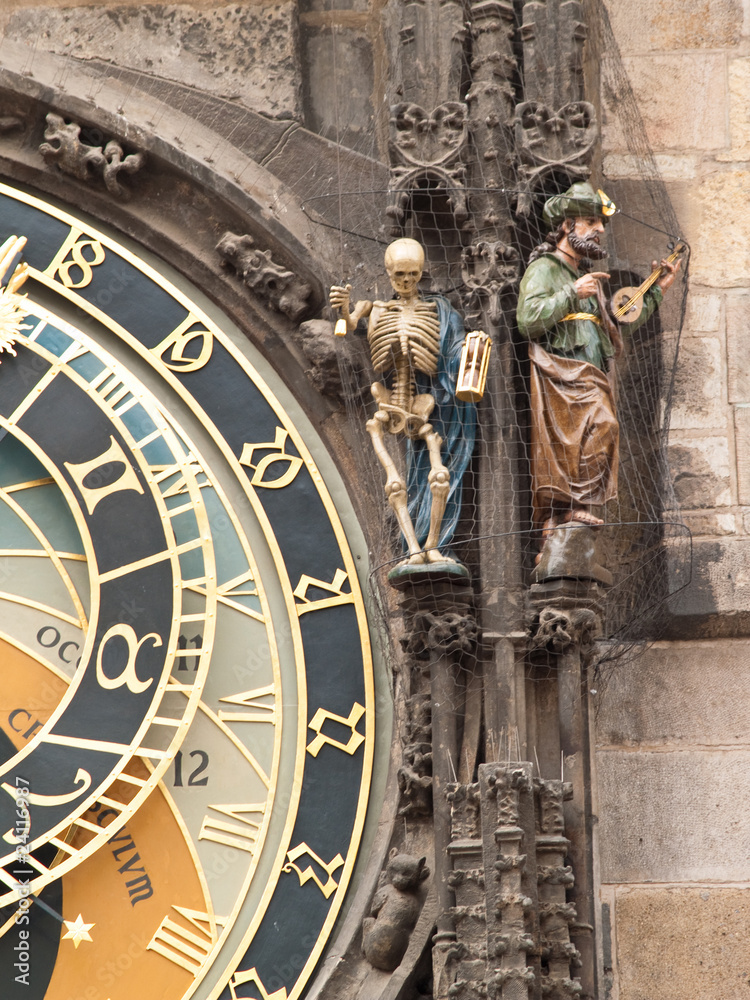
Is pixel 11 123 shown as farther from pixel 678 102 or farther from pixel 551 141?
pixel 678 102

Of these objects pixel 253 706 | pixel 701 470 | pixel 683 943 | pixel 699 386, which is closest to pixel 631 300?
pixel 699 386

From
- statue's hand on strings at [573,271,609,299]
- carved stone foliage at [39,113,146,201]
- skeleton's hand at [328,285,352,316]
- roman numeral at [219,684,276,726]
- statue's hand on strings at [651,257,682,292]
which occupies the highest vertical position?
carved stone foliage at [39,113,146,201]

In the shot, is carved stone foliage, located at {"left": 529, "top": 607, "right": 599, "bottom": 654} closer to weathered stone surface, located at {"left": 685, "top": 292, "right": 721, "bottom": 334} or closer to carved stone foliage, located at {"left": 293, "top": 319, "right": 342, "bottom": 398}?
carved stone foliage, located at {"left": 293, "top": 319, "right": 342, "bottom": 398}

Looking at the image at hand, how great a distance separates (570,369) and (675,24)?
4.76ft

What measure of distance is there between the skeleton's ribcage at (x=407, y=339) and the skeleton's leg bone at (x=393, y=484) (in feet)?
0.49

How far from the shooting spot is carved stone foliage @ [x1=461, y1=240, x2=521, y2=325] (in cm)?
614

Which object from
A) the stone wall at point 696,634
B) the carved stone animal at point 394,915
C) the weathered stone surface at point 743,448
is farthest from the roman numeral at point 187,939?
the weathered stone surface at point 743,448

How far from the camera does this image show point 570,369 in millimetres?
6078

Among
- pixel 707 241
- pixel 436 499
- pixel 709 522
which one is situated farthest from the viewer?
pixel 707 241

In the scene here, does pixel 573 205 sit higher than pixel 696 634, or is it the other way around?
pixel 573 205

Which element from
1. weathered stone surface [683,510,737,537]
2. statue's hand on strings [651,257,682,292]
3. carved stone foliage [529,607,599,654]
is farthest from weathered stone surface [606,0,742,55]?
carved stone foliage [529,607,599,654]

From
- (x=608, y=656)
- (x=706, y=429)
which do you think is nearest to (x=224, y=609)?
(x=608, y=656)

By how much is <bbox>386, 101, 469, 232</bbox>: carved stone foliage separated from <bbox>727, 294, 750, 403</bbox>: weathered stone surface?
933 mm

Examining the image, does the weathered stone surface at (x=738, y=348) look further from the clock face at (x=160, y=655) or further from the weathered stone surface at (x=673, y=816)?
the clock face at (x=160, y=655)
